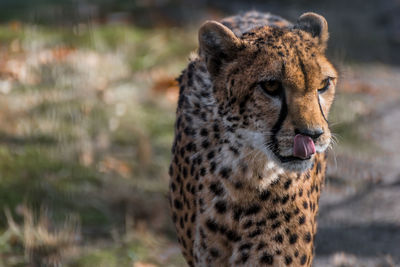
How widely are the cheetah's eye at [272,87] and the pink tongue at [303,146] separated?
20 cm

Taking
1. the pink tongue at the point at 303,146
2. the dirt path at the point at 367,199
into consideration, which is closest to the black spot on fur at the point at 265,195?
the pink tongue at the point at 303,146

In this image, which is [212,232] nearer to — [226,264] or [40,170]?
[226,264]

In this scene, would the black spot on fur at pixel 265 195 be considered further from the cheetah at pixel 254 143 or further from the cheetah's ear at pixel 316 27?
the cheetah's ear at pixel 316 27

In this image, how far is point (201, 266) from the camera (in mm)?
2980

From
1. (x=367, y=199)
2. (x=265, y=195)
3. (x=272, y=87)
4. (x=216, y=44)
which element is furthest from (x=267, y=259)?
(x=367, y=199)

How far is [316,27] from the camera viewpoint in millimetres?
2840

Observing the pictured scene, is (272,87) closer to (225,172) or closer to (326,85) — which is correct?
(326,85)

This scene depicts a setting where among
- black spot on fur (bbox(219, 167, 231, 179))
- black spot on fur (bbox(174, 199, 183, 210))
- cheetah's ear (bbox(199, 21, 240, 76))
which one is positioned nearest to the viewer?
cheetah's ear (bbox(199, 21, 240, 76))

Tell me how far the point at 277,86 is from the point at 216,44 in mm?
372

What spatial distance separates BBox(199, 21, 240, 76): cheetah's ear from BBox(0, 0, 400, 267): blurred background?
0.58 metres

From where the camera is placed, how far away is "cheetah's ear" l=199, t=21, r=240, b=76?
8.77ft

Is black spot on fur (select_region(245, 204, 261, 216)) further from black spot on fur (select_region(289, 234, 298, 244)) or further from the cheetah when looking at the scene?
black spot on fur (select_region(289, 234, 298, 244))

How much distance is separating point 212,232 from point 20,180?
204 centimetres

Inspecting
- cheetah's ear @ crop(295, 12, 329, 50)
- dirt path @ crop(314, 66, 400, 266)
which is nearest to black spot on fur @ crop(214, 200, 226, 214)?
cheetah's ear @ crop(295, 12, 329, 50)
